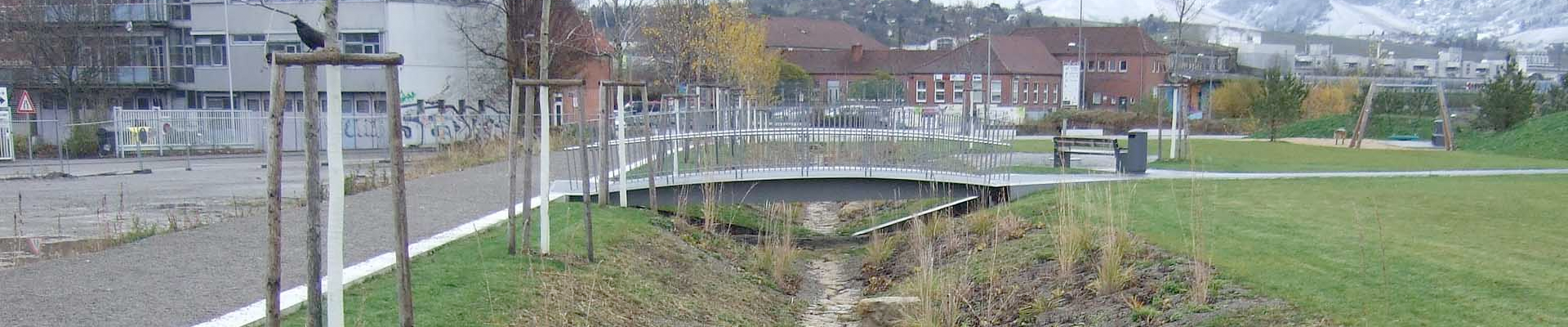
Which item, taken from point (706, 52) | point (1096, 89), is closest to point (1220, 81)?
point (1096, 89)

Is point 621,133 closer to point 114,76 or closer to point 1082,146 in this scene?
point 1082,146

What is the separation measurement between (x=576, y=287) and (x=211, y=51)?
4798 cm

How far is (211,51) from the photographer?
5241 centimetres

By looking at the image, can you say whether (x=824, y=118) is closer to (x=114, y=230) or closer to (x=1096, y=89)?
(x=114, y=230)

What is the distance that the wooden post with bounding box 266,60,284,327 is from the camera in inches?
228

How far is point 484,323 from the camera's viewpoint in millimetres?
8805

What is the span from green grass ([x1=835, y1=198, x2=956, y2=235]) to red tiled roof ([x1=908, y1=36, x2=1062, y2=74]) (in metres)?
49.2

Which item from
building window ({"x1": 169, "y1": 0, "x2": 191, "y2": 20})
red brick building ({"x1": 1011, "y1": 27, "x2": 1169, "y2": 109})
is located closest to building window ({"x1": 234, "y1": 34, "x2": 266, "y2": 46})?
building window ({"x1": 169, "y1": 0, "x2": 191, "y2": 20})

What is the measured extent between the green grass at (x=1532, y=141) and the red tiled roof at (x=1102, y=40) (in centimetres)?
5354

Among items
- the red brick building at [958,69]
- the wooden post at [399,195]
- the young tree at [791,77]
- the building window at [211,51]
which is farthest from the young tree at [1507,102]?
the building window at [211,51]

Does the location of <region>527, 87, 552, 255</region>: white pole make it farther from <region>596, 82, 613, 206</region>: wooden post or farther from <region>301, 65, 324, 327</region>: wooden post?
<region>301, 65, 324, 327</region>: wooden post

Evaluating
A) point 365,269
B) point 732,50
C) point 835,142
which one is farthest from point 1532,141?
point 365,269

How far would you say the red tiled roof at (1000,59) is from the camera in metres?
76.7

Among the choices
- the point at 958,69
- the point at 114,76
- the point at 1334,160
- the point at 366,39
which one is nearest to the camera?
the point at 1334,160
